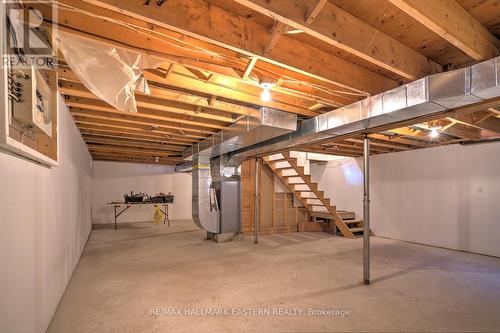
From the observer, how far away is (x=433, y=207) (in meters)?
5.00

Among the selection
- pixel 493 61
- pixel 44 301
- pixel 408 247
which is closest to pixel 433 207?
pixel 408 247

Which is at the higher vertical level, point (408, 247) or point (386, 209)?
point (386, 209)

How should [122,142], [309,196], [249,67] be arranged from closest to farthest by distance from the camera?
1. [249,67]
2. [122,142]
3. [309,196]

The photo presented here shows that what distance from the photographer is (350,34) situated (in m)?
1.65

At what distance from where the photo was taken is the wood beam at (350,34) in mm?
1371

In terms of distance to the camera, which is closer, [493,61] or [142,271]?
[493,61]

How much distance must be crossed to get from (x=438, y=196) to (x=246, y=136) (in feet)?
13.1

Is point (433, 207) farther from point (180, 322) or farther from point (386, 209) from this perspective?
point (180, 322)

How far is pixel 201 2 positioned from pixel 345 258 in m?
3.79

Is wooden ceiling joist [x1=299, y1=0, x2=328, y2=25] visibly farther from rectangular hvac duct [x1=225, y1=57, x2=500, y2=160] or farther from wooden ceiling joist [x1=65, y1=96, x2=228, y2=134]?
wooden ceiling joist [x1=65, y1=96, x2=228, y2=134]

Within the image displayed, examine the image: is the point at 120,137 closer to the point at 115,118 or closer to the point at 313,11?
the point at 115,118

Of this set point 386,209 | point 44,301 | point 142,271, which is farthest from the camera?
point 386,209

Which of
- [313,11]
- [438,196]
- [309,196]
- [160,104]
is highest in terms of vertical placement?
[313,11]

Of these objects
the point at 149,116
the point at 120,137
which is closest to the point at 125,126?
the point at 149,116
